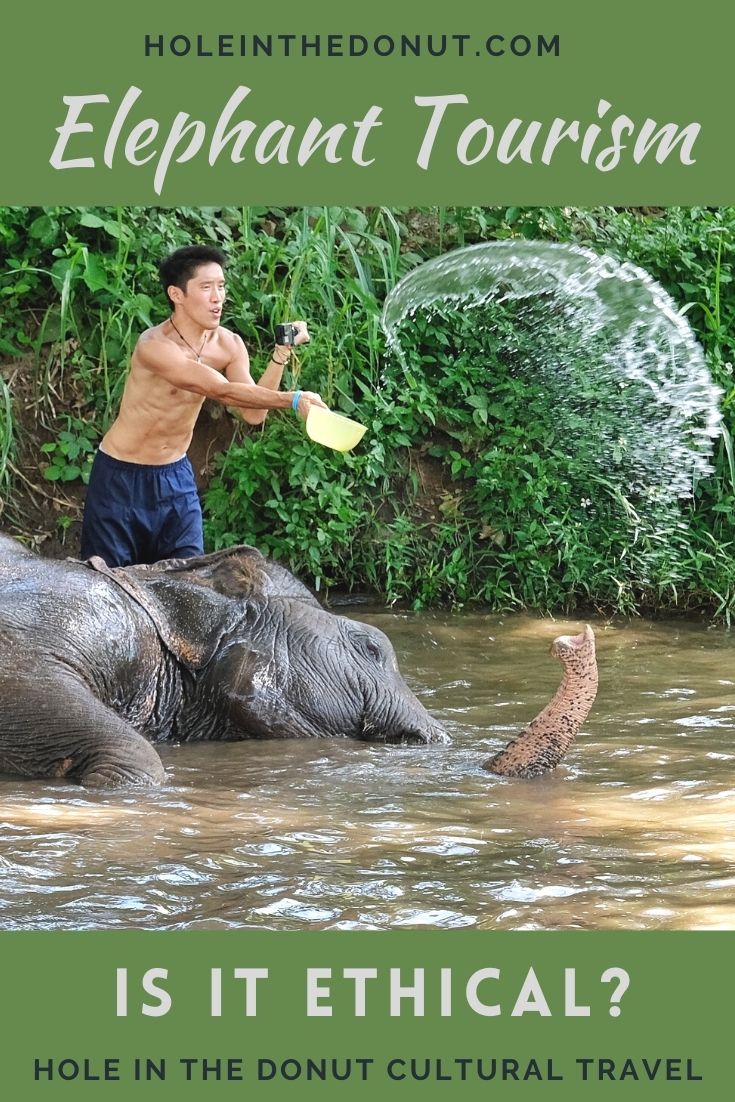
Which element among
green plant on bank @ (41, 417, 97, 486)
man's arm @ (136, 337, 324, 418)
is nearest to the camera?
man's arm @ (136, 337, 324, 418)

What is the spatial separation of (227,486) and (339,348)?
3.13 feet

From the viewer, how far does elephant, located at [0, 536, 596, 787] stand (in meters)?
5.39

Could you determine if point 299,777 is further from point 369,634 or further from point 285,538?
point 285,538

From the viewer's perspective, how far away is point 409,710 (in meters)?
5.80

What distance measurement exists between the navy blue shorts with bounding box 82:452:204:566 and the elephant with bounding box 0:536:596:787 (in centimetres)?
86

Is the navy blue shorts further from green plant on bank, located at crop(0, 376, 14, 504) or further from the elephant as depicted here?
green plant on bank, located at crop(0, 376, 14, 504)

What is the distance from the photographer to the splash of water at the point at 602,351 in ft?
29.1

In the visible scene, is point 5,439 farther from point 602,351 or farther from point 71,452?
point 602,351

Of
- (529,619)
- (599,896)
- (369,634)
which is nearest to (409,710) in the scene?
(369,634)

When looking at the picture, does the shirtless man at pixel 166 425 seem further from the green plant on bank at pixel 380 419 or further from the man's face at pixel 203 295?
the green plant on bank at pixel 380 419

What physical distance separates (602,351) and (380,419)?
1261 millimetres

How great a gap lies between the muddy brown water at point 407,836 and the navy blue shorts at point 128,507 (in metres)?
1.39

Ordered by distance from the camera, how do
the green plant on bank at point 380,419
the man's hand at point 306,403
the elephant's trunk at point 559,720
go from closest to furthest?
the elephant's trunk at point 559,720, the man's hand at point 306,403, the green plant on bank at point 380,419

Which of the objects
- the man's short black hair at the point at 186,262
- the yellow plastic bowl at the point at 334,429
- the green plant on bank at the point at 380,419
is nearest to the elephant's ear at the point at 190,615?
the yellow plastic bowl at the point at 334,429
